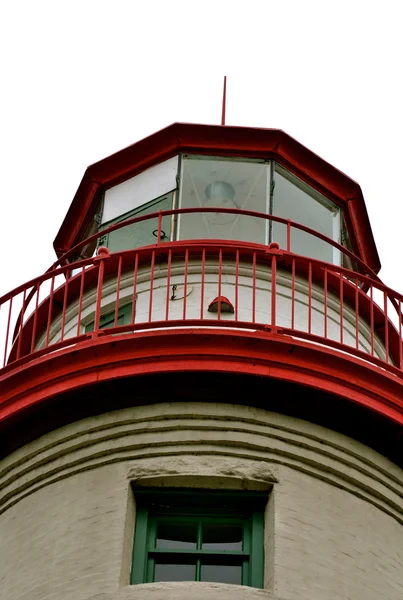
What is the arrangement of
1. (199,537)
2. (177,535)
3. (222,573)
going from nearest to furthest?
(222,573) < (199,537) < (177,535)

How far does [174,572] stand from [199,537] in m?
0.41

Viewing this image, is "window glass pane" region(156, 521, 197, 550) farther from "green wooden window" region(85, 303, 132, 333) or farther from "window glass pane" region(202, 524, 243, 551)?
"green wooden window" region(85, 303, 132, 333)

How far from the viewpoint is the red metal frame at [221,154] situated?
59.4 feet

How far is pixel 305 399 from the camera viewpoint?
13641mm

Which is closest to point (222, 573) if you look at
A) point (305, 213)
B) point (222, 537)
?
point (222, 537)

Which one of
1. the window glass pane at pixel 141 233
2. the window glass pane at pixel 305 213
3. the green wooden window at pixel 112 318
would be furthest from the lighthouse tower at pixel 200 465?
the window glass pane at pixel 305 213

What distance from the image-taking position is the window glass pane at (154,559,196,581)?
12812mm

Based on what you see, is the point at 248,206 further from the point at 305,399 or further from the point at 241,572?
the point at 241,572

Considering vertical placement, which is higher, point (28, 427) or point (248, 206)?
point (248, 206)

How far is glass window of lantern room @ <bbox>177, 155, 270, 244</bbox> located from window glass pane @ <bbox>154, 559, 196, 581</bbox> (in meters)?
5.73

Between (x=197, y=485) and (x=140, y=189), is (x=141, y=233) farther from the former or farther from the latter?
(x=197, y=485)

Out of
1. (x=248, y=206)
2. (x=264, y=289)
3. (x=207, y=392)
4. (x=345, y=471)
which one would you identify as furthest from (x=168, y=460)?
(x=248, y=206)

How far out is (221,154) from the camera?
1820cm

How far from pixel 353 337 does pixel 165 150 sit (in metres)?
3.60
